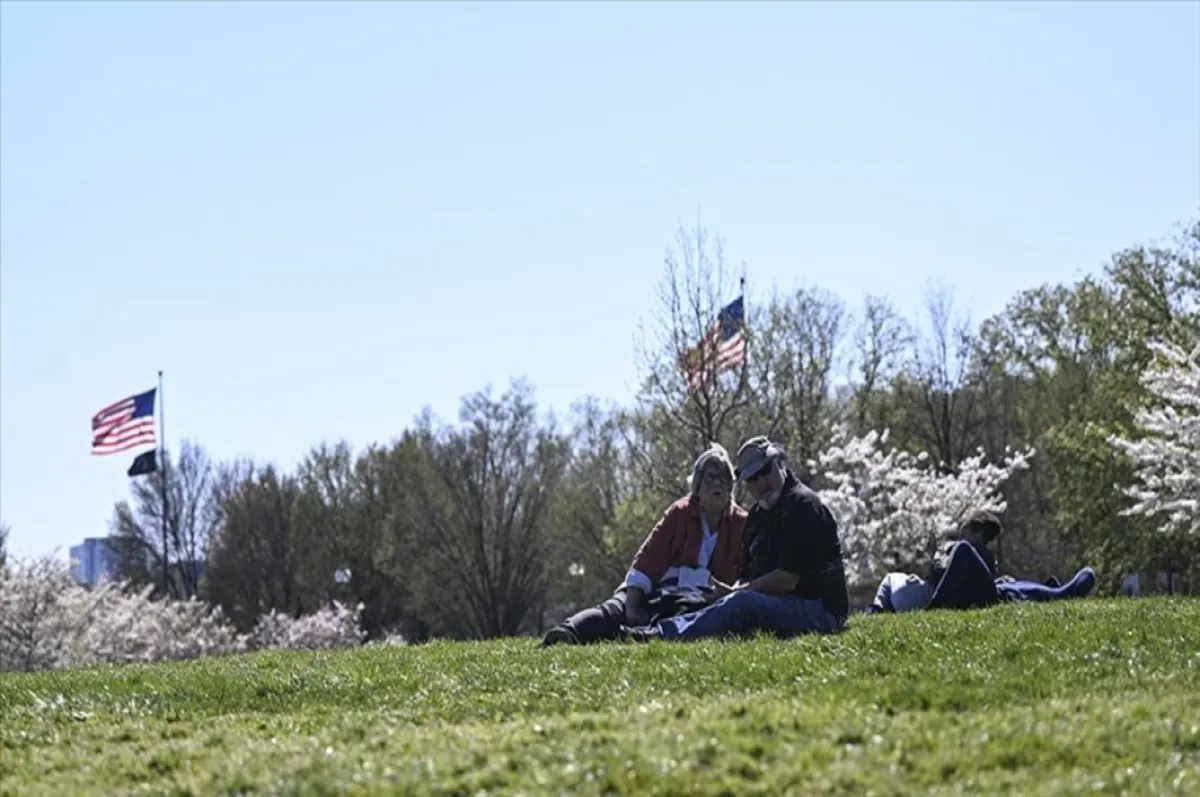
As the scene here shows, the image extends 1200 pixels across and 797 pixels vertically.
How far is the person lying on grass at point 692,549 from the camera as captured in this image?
1087cm

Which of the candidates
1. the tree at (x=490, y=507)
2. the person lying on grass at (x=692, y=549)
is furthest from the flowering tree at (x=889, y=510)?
the tree at (x=490, y=507)

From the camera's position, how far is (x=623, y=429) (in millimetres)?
57938

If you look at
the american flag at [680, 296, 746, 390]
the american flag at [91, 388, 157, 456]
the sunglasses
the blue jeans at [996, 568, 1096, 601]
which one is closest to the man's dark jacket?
the sunglasses

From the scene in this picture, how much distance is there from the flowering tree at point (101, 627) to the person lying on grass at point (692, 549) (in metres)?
25.0

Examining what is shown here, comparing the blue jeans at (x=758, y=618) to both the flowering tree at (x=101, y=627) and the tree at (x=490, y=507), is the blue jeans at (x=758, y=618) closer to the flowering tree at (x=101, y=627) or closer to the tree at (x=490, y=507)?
the flowering tree at (x=101, y=627)

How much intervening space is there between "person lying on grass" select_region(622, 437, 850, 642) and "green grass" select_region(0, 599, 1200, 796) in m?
0.71

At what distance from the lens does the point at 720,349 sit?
30562 mm

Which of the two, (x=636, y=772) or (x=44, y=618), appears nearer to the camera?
(x=636, y=772)

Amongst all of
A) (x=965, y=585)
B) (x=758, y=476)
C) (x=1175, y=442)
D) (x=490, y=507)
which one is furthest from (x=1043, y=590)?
(x=490, y=507)

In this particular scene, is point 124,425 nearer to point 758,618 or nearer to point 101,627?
point 101,627

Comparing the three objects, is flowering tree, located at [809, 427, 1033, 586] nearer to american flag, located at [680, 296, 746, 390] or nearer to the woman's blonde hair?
american flag, located at [680, 296, 746, 390]

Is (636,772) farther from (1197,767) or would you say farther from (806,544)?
(806,544)

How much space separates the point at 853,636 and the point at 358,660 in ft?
13.3

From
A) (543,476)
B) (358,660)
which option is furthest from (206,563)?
(358,660)
